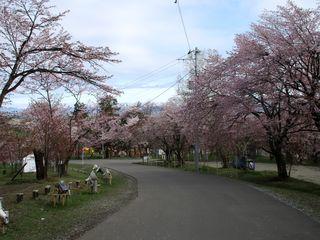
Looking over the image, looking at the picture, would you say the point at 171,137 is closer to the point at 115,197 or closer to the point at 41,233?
the point at 115,197

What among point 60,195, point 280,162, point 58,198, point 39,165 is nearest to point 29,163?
point 39,165

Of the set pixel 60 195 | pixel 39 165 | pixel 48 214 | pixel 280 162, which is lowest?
pixel 48 214

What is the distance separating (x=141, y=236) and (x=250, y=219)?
11.1 ft

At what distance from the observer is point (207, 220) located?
1157 cm

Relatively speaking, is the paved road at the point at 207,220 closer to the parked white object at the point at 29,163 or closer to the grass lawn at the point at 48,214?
the grass lawn at the point at 48,214

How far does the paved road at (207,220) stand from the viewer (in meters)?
9.73

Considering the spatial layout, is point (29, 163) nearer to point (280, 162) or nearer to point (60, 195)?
point (60, 195)

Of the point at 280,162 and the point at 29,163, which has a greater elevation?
the point at 29,163

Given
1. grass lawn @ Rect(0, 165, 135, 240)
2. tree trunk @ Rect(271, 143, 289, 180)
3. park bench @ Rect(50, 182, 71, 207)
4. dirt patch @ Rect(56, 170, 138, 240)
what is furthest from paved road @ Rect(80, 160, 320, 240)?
tree trunk @ Rect(271, 143, 289, 180)

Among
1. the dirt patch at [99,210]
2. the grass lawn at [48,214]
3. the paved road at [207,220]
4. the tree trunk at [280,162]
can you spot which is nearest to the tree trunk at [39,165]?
the grass lawn at [48,214]

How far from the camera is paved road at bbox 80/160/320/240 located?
9.73 meters

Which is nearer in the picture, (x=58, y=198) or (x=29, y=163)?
(x=58, y=198)

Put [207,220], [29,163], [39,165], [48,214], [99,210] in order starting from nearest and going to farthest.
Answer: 1. [207,220]
2. [48,214]
3. [99,210]
4. [39,165]
5. [29,163]

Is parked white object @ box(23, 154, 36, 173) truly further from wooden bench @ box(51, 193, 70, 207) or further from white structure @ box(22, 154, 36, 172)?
wooden bench @ box(51, 193, 70, 207)
